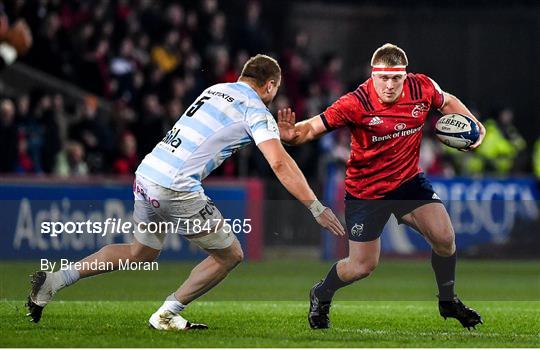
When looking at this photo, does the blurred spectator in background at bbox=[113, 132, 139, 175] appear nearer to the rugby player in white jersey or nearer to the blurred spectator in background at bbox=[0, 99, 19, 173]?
the blurred spectator in background at bbox=[0, 99, 19, 173]

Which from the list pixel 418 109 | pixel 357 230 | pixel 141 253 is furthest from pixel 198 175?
pixel 418 109

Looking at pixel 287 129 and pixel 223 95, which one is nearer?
pixel 223 95

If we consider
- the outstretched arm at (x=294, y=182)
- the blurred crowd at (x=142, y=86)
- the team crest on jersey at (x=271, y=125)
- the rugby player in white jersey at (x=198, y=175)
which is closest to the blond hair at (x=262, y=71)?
the rugby player in white jersey at (x=198, y=175)

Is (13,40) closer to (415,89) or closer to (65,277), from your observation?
(65,277)

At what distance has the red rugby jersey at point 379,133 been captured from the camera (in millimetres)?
10312

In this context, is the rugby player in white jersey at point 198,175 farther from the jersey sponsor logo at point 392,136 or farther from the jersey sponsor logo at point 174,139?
the jersey sponsor logo at point 392,136

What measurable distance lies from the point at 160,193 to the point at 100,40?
481 inches

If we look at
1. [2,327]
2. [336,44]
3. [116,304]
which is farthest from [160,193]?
[336,44]

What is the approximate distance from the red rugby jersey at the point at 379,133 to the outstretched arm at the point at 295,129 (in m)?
0.08

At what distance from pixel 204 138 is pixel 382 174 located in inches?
68.6

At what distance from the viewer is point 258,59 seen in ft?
31.5

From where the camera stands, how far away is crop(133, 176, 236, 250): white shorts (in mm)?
9438

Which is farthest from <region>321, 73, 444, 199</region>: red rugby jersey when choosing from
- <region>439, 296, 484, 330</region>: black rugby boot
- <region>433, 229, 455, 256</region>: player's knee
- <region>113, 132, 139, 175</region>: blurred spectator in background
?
<region>113, 132, 139, 175</region>: blurred spectator in background

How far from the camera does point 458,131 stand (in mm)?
10594
